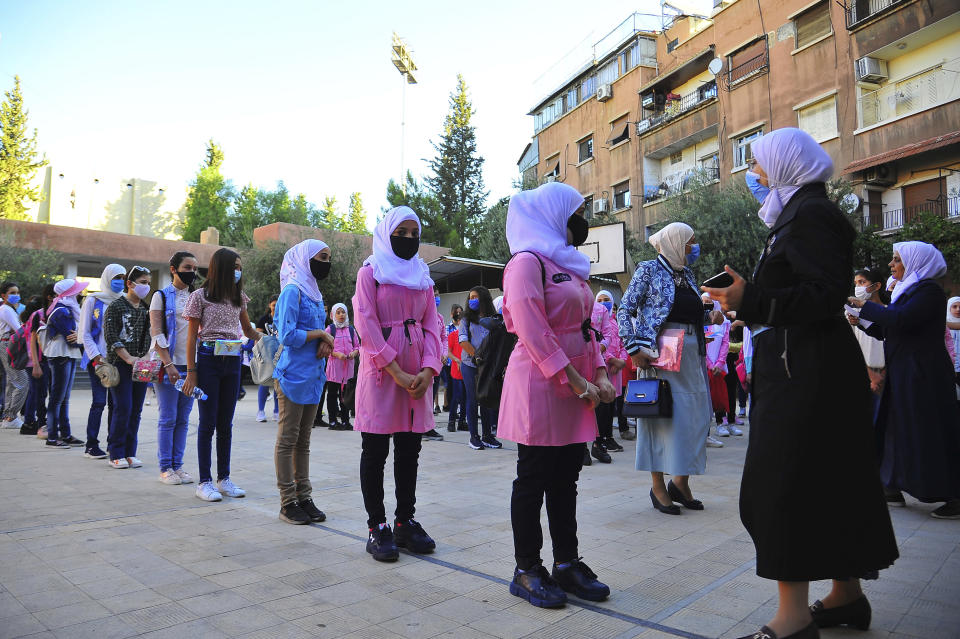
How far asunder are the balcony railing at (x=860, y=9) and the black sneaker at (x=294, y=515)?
25.4 metres

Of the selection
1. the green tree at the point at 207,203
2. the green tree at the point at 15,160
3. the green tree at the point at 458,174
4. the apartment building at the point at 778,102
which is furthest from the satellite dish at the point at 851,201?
the green tree at the point at 207,203

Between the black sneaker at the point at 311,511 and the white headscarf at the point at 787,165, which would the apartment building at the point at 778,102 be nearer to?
the white headscarf at the point at 787,165

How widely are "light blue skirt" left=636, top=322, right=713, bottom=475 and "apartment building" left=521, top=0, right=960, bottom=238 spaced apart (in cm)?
1971

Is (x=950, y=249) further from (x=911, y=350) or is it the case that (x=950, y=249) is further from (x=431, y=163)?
(x=431, y=163)

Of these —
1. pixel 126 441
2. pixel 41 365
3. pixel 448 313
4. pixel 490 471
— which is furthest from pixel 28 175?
pixel 490 471

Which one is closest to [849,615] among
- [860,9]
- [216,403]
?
[216,403]

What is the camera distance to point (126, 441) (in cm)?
709

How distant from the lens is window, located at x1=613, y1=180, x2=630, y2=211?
34.8 m

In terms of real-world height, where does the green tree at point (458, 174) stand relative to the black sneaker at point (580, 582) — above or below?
above

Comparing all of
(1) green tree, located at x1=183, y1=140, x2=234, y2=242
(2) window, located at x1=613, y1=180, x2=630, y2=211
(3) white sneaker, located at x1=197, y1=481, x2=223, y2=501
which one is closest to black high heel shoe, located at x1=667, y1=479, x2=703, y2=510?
(3) white sneaker, located at x1=197, y1=481, x2=223, y2=501

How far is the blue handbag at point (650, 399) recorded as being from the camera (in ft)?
16.1

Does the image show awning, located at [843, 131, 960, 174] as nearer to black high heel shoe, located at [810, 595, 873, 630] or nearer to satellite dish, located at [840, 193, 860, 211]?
satellite dish, located at [840, 193, 860, 211]

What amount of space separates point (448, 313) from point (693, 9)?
2282 cm

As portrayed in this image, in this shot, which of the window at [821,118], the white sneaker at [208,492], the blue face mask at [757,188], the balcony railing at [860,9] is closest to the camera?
the blue face mask at [757,188]
